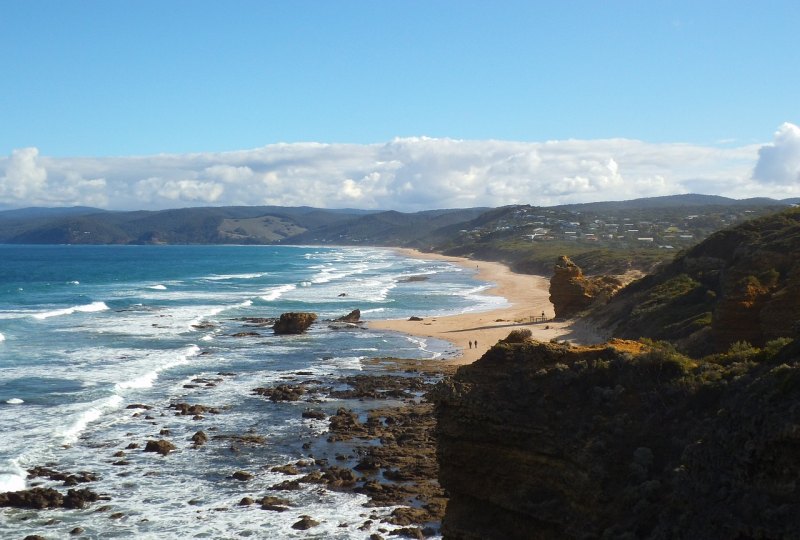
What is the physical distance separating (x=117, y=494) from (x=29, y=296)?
5904 cm

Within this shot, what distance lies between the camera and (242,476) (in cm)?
1959

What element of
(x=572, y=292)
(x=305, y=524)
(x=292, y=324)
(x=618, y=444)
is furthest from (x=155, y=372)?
(x=618, y=444)

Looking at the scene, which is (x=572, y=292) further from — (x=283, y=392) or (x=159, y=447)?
(x=159, y=447)

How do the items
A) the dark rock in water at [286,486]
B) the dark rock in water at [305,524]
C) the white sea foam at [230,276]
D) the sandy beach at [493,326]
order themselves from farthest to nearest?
1. the white sea foam at [230,276]
2. the sandy beach at [493,326]
3. the dark rock in water at [286,486]
4. the dark rock in water at [305,524]

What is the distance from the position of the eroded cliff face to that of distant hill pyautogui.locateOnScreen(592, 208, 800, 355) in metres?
2.49

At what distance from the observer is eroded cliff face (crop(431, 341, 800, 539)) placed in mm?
8273

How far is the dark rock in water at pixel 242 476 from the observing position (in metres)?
19.5

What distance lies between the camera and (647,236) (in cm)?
12600

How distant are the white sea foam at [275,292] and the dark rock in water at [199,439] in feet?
144

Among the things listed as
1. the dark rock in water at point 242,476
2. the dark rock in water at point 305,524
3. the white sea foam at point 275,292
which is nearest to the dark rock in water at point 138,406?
the dark rock in water at point 242,476

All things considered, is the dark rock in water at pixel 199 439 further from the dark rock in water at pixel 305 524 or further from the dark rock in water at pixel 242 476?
the dark rock in water at pixel 305 524

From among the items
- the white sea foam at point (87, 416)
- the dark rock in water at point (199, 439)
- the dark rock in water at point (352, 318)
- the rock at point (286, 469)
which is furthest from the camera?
the dark rock in water at point (352, 318)

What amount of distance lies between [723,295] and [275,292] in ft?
178

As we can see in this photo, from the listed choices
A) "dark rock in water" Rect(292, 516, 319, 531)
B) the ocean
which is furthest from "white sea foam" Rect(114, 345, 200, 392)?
"dark rock in water" Rect(292, 516, 319, 531)
